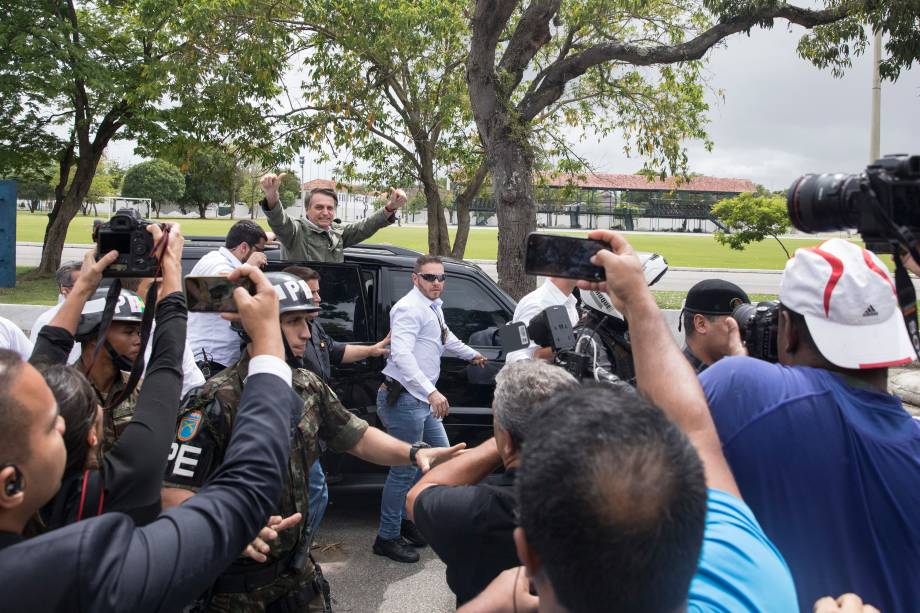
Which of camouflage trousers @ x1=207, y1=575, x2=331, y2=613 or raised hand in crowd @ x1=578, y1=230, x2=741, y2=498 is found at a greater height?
raised hand in crowd @ x1=578, y1=230, x2=741, y2=498

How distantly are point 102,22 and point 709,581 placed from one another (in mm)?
20385

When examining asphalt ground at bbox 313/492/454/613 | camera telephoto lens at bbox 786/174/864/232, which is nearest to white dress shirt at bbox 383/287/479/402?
asphalt ground at bbox 313/492/454/613

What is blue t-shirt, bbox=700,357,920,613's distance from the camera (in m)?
1.62

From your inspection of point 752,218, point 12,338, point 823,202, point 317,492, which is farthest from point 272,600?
point 752,218

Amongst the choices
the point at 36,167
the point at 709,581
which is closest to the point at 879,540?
the point at 709,581

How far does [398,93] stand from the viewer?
13836 mm

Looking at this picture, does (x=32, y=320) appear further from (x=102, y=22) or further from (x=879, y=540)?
(x=879, y=540)

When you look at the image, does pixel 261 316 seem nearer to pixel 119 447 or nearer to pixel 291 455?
pixel 119 447

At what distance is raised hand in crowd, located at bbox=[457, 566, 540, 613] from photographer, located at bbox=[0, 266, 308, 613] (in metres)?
0.48

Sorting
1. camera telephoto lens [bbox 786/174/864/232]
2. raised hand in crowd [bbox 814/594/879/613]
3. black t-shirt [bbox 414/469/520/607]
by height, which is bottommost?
black t-shirt [bbox 414/469/520/607]

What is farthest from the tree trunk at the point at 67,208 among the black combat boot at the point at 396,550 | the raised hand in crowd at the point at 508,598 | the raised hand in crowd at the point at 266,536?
the raised hand in crowd at the point at 508,598

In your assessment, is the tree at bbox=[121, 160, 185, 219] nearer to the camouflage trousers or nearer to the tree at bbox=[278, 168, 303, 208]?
the tree at bbox=[278, 168, 303, 208]

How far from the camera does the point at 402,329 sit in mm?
4914

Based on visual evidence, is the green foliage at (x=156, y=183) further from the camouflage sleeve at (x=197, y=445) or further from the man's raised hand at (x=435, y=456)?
the man's raised hand at (x=435, y=456)
